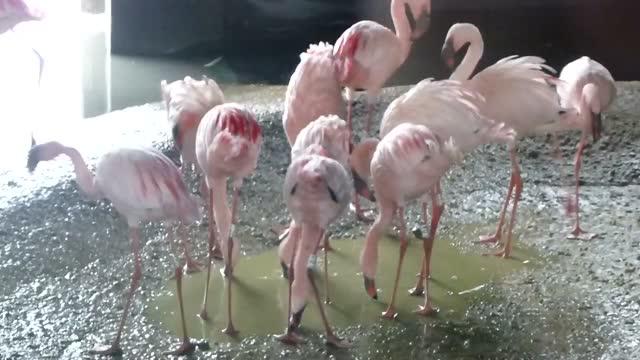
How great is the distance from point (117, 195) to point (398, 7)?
4.35 ft

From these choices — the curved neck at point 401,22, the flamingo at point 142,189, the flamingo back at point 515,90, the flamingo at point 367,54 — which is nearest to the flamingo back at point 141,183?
the flamingo at point 142,189

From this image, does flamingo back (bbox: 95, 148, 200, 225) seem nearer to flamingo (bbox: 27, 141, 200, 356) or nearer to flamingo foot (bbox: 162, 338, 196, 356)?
flamingo (bbox: 27, 141, 200, 356)

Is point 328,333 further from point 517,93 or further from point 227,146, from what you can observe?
point 517,93

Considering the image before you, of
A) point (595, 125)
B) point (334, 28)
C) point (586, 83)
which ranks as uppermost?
point (586, 83)

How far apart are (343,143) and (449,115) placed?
292 millimetres

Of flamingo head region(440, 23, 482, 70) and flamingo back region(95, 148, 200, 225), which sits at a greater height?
flamingo head region(440, 23, 482, 70)

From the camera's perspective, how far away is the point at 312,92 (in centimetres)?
250

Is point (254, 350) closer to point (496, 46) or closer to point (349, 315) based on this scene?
point (349, 315)

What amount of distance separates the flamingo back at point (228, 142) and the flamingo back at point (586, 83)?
106 cm

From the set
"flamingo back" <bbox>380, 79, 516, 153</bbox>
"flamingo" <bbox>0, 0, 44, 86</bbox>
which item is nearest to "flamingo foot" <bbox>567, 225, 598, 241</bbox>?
"flamingo back" <bbox>380, 79, 516, 153</bbox>

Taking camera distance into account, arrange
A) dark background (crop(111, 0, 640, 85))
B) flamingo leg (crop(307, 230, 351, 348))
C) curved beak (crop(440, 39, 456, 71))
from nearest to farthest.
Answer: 1. flamingo leg (crop(307, 230, 351, 348))
2. curved beak (crop(440, 39, 456, 71))
3. dark background (crop(111, 0, 640, 85))

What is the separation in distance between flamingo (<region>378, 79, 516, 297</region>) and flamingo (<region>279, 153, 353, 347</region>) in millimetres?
352

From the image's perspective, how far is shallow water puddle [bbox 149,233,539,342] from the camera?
7.10 ft

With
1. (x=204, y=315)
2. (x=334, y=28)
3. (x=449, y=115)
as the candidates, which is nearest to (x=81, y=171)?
(x=204, y=315)
